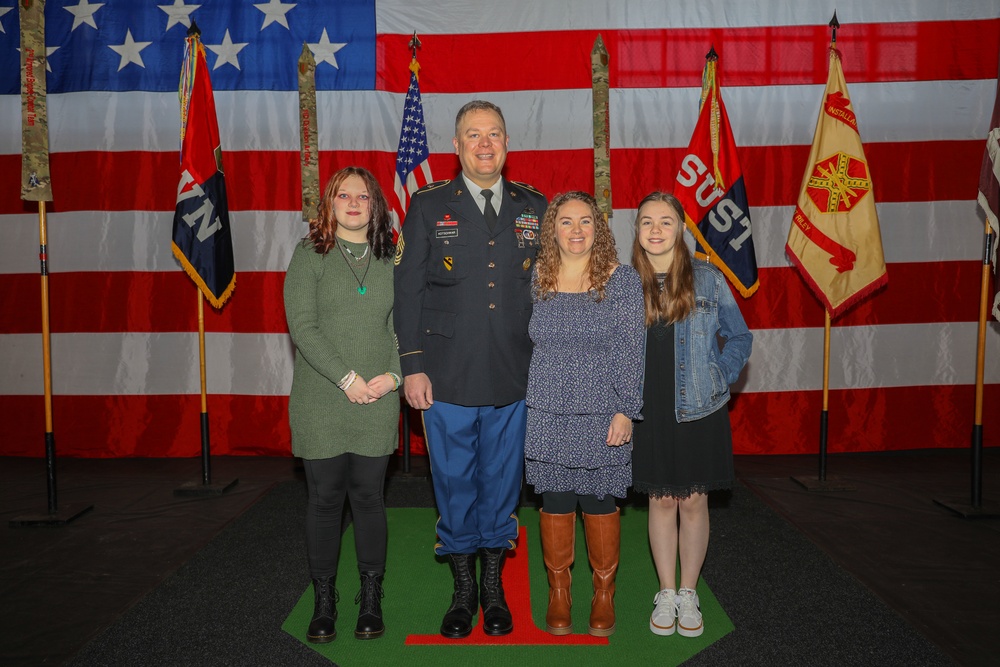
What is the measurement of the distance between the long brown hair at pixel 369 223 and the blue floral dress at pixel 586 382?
0.54 m

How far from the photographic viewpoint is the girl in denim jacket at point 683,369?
221 centimetres

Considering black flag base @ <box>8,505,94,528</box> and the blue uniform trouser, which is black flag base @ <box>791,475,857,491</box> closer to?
the blue uniform trouser

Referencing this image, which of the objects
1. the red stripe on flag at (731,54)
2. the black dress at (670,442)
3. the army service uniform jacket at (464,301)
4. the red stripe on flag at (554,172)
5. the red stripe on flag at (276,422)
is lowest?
the red stripe on flag at (276,422)

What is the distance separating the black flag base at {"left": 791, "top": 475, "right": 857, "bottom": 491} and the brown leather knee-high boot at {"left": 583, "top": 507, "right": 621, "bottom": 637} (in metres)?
2.01

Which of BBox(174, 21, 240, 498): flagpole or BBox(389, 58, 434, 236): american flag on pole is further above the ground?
BBox(389, 58, 434, 236): american flag on pole

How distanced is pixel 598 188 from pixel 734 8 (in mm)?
1411

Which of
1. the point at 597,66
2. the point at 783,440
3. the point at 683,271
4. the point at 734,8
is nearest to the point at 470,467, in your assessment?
the point at 683,271

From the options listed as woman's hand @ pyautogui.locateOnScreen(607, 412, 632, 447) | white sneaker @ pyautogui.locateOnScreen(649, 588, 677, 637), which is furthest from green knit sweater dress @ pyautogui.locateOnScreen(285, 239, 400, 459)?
white sneaker @ pyautogui.locateOnScreen(649, 588, 677, 637)

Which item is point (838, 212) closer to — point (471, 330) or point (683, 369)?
point (683, 369)

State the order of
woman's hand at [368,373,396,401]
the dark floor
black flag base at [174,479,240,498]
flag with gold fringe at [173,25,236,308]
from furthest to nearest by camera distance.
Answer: black flag base at [174,479,240,498] < flag with gold fringe at [173,25,236,308] < the dark floor < woman's hand at [368,373,396,401]

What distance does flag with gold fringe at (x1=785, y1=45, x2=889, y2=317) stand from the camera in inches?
152

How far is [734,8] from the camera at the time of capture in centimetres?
436

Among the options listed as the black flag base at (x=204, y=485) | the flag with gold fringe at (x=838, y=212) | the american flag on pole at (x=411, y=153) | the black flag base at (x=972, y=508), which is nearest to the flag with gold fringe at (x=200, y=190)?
the black flag base at (x=204, y=485)

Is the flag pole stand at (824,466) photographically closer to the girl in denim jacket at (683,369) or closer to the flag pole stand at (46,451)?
the girl in denim jacket at (683,369)
